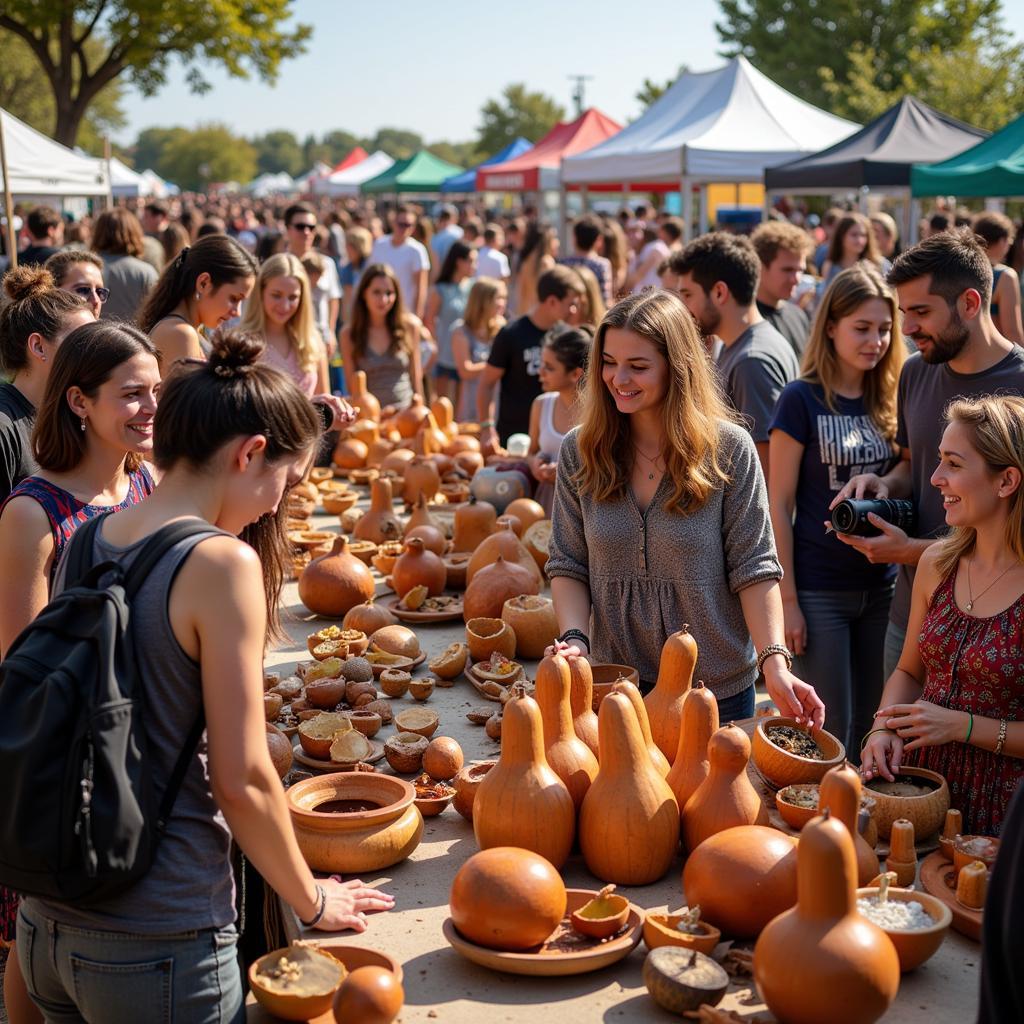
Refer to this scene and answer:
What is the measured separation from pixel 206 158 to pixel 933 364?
4160 inches

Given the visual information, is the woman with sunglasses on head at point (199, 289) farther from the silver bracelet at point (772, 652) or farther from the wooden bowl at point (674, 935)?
the wooden bowl at point (674, 935)

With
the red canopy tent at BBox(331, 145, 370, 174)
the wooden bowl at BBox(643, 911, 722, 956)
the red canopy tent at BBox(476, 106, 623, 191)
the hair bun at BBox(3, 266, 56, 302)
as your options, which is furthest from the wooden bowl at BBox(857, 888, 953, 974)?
the red canopy tent at BBox(331, 145, 370, 174)

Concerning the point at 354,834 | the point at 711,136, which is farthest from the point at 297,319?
the point at 711,136

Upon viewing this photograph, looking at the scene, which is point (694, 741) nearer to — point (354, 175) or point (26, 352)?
point (26, 352)

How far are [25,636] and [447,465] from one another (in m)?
4.70

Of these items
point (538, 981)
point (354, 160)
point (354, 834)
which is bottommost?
point (538, 981)

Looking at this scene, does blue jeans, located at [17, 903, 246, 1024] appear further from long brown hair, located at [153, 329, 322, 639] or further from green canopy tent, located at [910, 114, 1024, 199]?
green canopy tent, located at [910, 114, 1024, 199]

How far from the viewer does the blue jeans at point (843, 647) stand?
3.71 m

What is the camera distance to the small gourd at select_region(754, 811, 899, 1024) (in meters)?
1.61

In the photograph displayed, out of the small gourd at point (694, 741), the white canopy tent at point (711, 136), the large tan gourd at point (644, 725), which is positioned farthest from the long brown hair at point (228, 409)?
the white canopy tent at point (711, 136)

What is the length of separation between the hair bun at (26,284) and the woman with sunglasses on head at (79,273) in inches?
28.1

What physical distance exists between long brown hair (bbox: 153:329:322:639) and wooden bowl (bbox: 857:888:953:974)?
121 centimetres

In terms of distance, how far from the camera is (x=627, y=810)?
212 cm

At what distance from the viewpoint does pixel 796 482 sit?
3760mm
